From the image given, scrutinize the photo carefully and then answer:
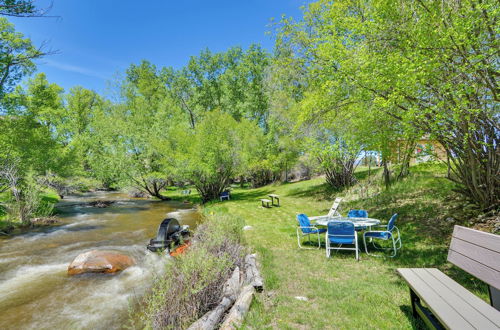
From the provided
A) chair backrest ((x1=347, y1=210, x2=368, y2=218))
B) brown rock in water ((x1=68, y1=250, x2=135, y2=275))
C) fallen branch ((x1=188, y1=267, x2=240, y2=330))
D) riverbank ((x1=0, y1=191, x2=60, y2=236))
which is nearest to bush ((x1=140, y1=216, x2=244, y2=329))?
fallen branch ((x1=188, y1=267, x2=240, y2=330))

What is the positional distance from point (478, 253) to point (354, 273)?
2.68 meters

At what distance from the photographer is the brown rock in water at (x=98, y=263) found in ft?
24.7

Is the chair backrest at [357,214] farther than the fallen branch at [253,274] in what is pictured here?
Yes

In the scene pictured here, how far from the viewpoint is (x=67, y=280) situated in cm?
711

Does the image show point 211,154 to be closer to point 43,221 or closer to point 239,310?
point 43,221

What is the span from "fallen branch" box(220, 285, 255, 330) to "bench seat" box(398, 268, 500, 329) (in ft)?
8.01

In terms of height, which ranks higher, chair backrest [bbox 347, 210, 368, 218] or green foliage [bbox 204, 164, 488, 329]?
chair backrest [bbox 347, 210, 368, 218]

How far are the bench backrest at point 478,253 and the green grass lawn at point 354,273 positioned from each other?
105 centimetres

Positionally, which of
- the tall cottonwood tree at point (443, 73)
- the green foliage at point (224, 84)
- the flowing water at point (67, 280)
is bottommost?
the flowing water at point (67, 280)

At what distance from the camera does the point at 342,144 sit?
1432 cm

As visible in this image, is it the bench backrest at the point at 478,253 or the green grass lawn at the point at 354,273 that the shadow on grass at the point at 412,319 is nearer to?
the green grass lawn at the point at 354,273

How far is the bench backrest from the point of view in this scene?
2.77m

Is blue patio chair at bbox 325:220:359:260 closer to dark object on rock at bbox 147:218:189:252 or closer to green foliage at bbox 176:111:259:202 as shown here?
dark object on rock at bbox 147:218:189:252

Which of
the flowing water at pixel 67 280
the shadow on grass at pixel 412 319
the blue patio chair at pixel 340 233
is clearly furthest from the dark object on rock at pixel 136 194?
the shadow on grass at pixel 412 319
